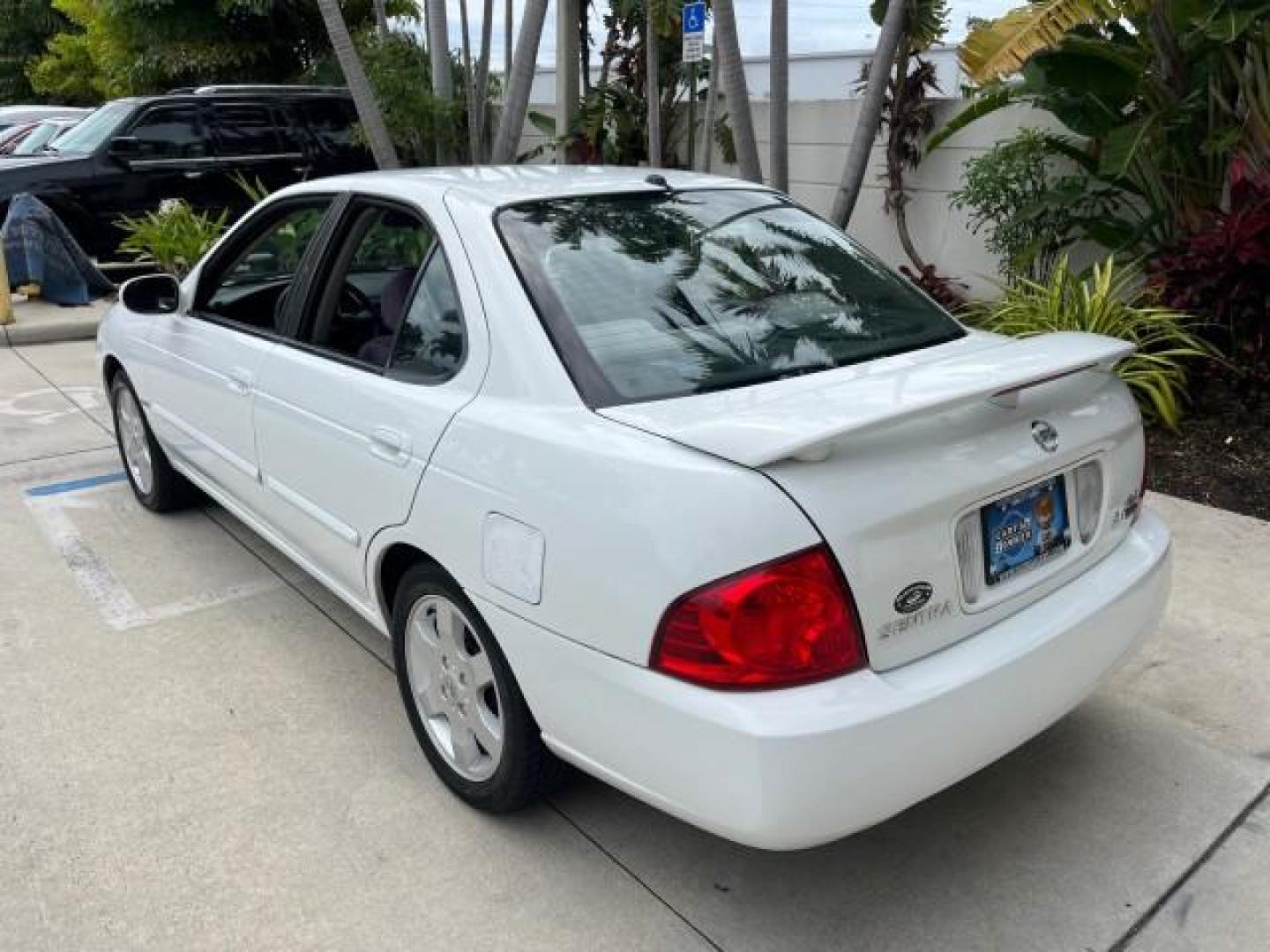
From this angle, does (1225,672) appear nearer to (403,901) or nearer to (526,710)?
(526,710)

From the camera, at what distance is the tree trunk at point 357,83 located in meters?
8.57

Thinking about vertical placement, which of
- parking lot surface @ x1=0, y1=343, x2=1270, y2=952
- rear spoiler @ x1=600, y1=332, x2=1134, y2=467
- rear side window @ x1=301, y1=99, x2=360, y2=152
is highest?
rear side window @ x1=301, y1=99, x2=360, y2=152

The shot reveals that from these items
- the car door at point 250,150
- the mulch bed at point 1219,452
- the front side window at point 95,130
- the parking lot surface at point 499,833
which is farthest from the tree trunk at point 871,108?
the front side window at point 95,130

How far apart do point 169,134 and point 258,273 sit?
8.34 m

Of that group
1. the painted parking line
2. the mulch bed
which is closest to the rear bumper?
the painted parking line

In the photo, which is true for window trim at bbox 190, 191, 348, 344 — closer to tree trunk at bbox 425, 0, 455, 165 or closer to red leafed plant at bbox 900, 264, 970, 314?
red leafed plant at bbox 900, 264, 970, 314

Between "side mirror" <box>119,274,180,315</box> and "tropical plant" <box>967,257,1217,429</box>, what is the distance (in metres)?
4.07

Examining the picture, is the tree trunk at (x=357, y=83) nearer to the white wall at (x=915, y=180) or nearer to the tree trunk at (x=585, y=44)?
the tree trunk at (x=585, y=44)

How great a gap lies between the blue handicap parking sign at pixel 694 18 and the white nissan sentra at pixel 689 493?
4.34 meters

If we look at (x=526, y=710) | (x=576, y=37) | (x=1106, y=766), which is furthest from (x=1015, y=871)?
(x=576, y=37)

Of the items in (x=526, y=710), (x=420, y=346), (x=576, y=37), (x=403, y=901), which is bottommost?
(x=403, y=901)

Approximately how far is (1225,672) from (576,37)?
8.41m

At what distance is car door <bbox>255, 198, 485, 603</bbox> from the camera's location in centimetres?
279

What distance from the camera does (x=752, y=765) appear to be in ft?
6.61
